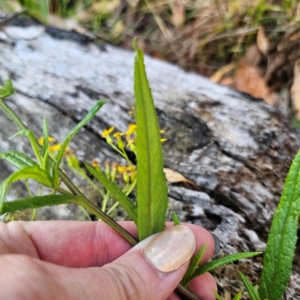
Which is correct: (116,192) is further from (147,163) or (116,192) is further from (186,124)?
(186,124)

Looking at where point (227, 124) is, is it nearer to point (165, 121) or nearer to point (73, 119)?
point (165, 121)

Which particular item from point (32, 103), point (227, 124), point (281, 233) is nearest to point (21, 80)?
point (32, 103)

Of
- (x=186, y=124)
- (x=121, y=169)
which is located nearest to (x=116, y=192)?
(x=121, y=169)

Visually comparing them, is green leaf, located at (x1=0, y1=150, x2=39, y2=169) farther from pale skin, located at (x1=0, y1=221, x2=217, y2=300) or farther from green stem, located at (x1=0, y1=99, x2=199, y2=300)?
pale skin, located at (x1=0, y1=221, x2=217, y2=300)

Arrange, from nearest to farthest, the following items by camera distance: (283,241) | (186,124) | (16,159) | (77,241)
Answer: (16,159), (283,241), (77,241), (186,124)

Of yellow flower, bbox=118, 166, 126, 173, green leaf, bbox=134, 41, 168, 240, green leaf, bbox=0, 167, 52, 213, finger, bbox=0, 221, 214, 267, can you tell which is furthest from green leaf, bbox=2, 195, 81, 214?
yellow flower, bbox=118, 166, 126, 173

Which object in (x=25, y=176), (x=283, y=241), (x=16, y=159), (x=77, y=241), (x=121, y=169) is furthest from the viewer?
(x=121, y=169)

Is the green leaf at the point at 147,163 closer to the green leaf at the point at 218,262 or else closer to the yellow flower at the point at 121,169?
the green leaf at the point at 218,262
